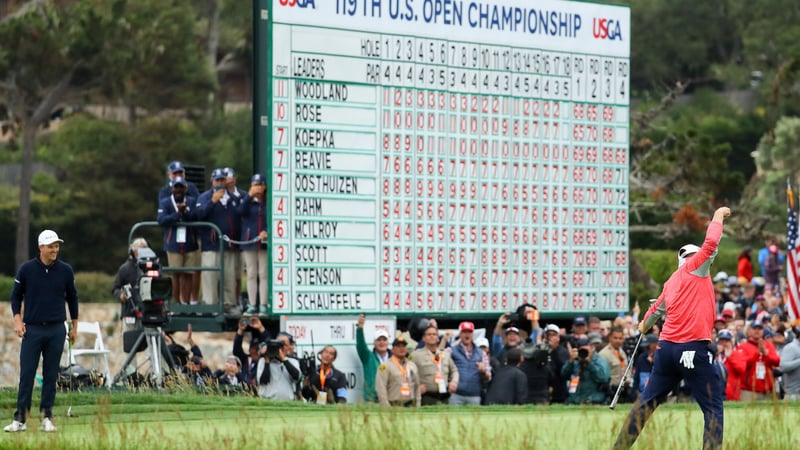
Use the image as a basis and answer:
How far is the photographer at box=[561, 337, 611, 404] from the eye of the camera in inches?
905

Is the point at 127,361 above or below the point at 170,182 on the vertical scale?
below

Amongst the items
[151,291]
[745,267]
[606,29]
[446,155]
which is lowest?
[151,291]

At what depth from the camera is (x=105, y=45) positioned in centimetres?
4959

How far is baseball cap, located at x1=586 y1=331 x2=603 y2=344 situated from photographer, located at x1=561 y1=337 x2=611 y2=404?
2.65ft

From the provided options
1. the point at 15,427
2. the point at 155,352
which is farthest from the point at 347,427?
the point at 155,352

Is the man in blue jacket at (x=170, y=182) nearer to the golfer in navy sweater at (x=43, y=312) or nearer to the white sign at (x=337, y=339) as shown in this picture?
the white sign at (x=337, y=339)

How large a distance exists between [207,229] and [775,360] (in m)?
7.83

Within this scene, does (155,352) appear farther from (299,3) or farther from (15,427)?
(15,427)

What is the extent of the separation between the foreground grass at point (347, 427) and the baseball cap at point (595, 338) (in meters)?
3.31

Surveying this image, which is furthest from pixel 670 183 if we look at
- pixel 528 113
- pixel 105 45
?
pixel 528 113

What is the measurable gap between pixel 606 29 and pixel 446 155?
4.04 m

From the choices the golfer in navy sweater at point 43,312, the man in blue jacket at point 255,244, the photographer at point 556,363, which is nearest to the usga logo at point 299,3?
the man in blue jacket at point 255,244

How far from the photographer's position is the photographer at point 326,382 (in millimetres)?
22070

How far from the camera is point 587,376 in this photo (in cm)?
2314
